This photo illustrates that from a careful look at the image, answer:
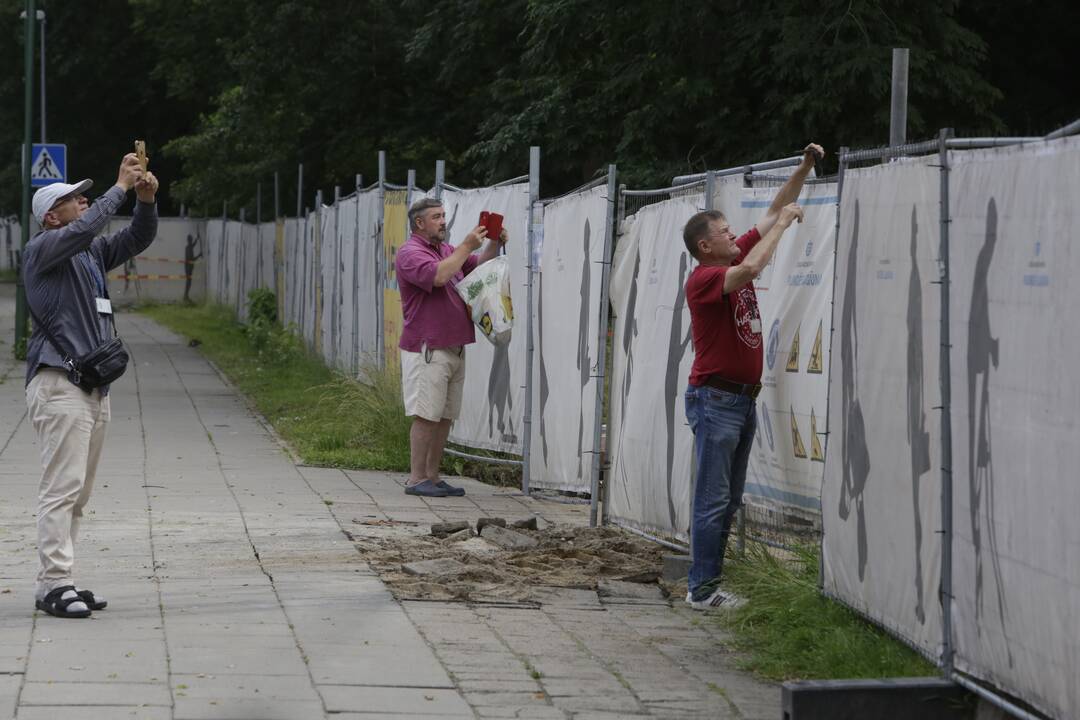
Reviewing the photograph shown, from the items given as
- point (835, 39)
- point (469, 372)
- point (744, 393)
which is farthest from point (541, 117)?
point (744, 393)

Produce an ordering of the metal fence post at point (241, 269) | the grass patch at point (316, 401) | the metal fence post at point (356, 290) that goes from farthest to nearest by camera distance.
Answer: the metal fence post at point (241, 269) → the metal fence post at point (356, 290) → the grass patch at point (316, 401)

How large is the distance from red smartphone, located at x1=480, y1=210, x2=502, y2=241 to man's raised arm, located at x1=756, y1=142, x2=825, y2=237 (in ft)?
12.7

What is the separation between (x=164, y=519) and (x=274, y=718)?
4.57 metres

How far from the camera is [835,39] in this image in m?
22.3

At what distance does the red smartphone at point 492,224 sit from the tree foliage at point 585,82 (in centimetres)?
224

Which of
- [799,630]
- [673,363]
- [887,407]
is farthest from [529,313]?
[887,407]

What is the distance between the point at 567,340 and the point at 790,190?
13.1ft

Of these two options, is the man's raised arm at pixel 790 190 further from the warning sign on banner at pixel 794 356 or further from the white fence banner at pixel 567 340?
the white fence banner at pixel 567 340

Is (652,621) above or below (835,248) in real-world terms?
below

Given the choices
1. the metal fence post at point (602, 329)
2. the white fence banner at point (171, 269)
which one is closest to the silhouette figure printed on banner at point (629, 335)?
the metal fence post at point (602, 329)

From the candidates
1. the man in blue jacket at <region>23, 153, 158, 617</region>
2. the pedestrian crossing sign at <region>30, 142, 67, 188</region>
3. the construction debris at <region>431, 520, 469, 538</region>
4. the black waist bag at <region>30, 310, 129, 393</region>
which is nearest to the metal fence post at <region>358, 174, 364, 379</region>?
the pedestrian crossing sign at <region>30, 142, 67, 188</region>

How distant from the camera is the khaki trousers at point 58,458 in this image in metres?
6.93

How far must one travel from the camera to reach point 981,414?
16.5 ft

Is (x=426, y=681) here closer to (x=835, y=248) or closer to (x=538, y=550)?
(x=835, y=248)
